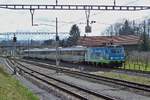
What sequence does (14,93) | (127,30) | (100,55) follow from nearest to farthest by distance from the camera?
(14,93) < (100,55) < (127,30)

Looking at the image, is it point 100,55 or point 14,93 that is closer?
point 14,93

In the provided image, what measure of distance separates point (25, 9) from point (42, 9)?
1604 mm

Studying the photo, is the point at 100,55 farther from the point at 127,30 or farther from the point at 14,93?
the point at 127,30

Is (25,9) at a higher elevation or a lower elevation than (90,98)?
higher

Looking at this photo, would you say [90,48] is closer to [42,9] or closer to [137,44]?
[42,9]

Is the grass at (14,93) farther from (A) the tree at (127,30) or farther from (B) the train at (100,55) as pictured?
(A) the tree at (127,30)

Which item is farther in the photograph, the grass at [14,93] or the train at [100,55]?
the train at [100,55]

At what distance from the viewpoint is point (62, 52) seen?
89.0 metres

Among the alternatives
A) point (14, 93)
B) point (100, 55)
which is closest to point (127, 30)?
point (100, 55)

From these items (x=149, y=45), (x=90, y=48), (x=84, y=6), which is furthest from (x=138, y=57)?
(x=149, y=45)

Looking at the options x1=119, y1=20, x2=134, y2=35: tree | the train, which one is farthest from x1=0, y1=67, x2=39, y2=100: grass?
x1=119, y1=20, x2=134, y2=35: tree

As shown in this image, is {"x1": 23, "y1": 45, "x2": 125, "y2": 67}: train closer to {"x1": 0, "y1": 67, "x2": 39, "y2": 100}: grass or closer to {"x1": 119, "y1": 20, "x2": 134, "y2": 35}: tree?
{"x1": 0, "y1": 67, "x2": 39, "y2": 100}: grass

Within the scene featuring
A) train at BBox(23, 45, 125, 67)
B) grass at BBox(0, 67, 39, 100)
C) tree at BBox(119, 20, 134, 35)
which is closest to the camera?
grass at BBox(0, 67, 39, 100)

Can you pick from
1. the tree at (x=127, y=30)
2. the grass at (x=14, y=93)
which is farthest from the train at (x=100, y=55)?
the tree at (x=127, y=30)
